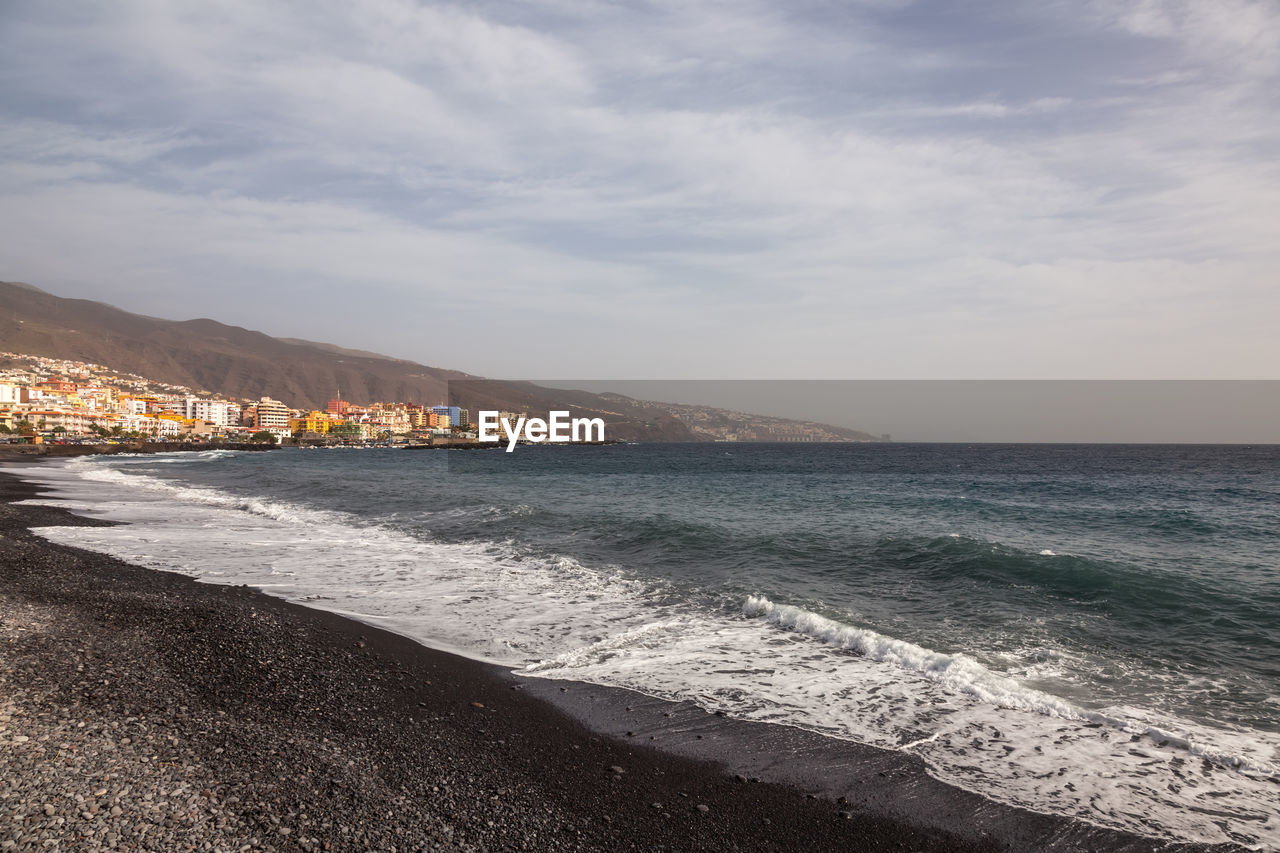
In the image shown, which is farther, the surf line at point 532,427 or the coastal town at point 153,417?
the surf line at point 532,427

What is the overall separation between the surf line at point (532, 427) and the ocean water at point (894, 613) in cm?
10730

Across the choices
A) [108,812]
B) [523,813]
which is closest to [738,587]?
[523,813]

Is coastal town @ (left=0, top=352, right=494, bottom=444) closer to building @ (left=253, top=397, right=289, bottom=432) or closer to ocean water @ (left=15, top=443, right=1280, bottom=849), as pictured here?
building @ (left=253, top=397, right=289, bottom=432)

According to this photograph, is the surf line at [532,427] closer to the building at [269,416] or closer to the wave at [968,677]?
the building at [269,416]

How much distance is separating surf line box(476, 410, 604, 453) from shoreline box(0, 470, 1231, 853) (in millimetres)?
117823

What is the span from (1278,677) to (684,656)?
22.3 feet

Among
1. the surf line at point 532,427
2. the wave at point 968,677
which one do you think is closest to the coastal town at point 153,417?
the surf line at point 532,427

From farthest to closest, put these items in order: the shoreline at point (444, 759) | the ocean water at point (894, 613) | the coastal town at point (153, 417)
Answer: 1. the coastal town at point (153, 417)
2. the ocean water at point (894, 613)
3. the shoreline at point (444, 759)

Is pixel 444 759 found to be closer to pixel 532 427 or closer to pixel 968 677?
pixel 968 677

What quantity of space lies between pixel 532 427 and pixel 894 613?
12857cm

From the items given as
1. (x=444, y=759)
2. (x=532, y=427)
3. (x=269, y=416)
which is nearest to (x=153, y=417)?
(x=269, y=416)

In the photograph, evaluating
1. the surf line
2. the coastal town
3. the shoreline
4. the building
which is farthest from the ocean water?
the building

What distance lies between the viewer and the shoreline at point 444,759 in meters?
4.31

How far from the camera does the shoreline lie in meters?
4.31
